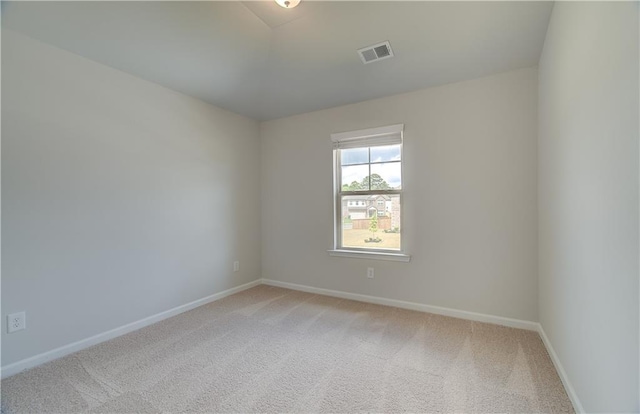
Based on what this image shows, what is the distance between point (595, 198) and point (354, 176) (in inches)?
90.6

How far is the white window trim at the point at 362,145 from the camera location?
9.81ft

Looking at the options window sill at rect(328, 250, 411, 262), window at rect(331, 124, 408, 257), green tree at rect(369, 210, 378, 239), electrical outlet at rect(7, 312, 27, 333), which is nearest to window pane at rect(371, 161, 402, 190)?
window at rect(331, 124, 408, 257)

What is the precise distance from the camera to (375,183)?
3.22 metres

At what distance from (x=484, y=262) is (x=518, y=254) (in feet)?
0.93

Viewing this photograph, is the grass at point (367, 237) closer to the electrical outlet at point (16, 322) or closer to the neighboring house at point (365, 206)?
the neighboring house at point (365, 206)

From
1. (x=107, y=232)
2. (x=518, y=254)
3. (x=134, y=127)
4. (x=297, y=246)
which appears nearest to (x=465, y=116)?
(x=518, y=254)

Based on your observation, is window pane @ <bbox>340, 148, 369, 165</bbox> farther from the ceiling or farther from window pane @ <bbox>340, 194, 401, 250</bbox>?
the ceiling

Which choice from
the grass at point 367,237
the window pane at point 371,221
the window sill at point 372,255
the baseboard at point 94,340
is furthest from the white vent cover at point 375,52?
the baseboard at point 94,340

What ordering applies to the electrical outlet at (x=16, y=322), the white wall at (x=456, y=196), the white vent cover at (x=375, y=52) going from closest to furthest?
the electrical outlet at (x=16, y=322) < the white vent cover at (x=375, y=52) < the white wall at (x=456, y=196)

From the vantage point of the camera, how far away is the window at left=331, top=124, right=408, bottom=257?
3.08 meters

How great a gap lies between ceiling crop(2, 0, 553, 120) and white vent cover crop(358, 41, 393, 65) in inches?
2.0

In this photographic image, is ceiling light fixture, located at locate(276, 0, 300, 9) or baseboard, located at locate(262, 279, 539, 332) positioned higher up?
ceiling light fixture, located at locate(276, 0, 300, 9)

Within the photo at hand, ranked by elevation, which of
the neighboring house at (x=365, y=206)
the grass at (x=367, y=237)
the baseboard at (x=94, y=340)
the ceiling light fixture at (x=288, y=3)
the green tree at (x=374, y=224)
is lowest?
the baseboard at (x=94, y=340)

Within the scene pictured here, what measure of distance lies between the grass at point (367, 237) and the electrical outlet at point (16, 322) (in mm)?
2868
